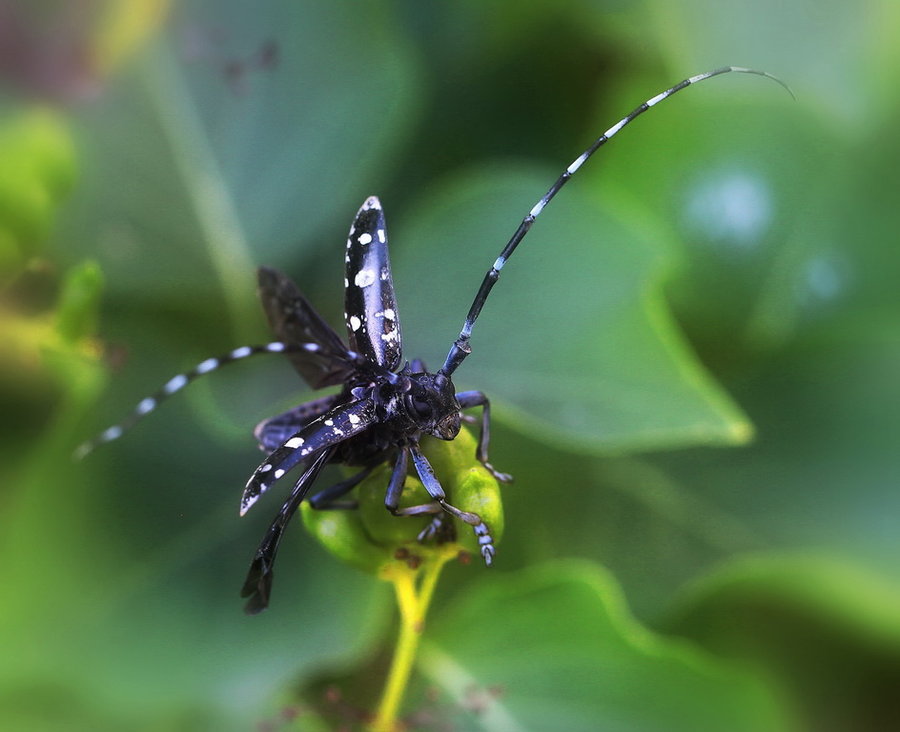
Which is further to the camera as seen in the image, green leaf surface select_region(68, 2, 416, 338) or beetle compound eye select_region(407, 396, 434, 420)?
green leaf surface select_region(68, 2, 416, 338)

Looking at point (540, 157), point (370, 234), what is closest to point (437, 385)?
point (370, 234)

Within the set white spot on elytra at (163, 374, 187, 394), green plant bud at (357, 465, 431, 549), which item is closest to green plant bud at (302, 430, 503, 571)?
green plant bud at (357, 465, 431, 549)

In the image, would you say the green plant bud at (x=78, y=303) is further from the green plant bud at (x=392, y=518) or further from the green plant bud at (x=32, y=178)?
the green plant bud at (x=392, y=518)

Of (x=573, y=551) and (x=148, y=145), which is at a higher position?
(x=148, y=145)

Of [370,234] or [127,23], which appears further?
[127,23]

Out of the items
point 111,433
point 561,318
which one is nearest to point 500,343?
point 561,318

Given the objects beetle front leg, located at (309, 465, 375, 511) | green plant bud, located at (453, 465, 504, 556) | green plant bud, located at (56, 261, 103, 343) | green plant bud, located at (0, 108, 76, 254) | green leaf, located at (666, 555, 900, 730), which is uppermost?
green plant bud, located at (0, 108, 76, 254)

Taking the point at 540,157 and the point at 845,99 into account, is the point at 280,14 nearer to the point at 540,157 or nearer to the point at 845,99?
the point at 540,157

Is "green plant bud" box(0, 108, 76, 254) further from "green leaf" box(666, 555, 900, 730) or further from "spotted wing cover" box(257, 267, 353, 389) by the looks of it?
"green leaf" box(666, 555, 900, 730)
